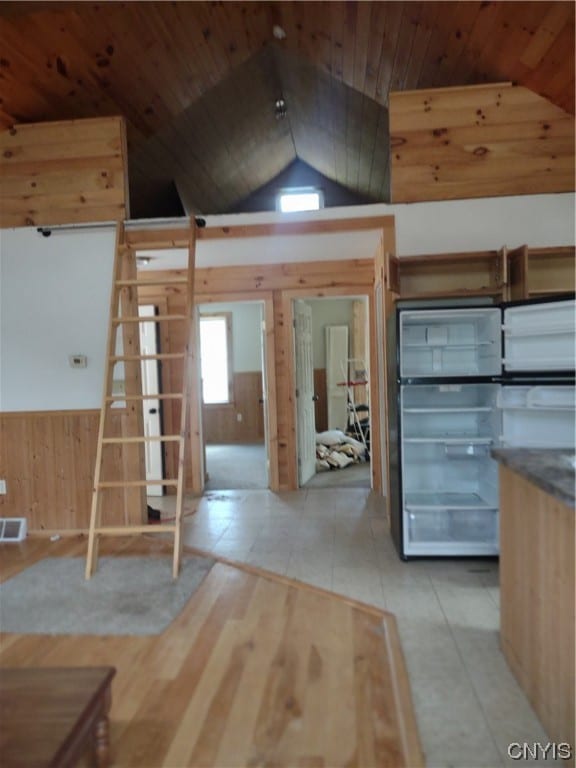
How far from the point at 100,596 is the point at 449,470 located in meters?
2.46

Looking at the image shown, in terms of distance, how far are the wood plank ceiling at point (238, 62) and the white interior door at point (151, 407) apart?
4.02 feet

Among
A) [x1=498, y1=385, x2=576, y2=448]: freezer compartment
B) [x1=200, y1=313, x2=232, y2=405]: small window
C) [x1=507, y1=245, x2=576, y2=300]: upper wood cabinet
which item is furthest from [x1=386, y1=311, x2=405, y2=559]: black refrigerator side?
[x1=200, y1=313, x2=232, y2=405]: small window

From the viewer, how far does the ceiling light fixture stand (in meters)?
5.34

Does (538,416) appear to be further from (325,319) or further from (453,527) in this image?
(325,319)

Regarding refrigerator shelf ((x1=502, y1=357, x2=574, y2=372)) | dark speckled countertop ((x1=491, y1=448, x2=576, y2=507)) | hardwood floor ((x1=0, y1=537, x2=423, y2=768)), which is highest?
refrigerator shelf ((x1=502, y1=357, x2=574, y2=372))

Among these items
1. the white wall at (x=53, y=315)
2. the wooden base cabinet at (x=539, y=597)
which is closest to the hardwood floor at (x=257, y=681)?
the wooden base cabinet at (x=539, y=597)

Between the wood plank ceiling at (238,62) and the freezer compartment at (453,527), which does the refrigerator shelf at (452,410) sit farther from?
the wood plank ceiling at (238,62)

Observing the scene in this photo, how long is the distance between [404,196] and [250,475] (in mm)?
3704

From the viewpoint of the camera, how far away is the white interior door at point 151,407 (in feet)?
17.4

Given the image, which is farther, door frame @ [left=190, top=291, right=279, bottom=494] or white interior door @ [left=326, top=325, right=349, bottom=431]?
white interior door @ [left=326, top=325, right=349, bottom=431]


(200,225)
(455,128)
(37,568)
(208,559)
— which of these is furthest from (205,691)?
(455,128)

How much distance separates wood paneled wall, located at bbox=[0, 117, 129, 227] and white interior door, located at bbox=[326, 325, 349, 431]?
4899 mm

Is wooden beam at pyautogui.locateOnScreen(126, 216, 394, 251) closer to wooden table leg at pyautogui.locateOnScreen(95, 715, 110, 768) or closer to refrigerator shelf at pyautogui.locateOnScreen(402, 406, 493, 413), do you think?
refrigerator shelf at pyautogui.locateOnScreen(402, 406, 493, 413)

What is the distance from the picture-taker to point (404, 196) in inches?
144
